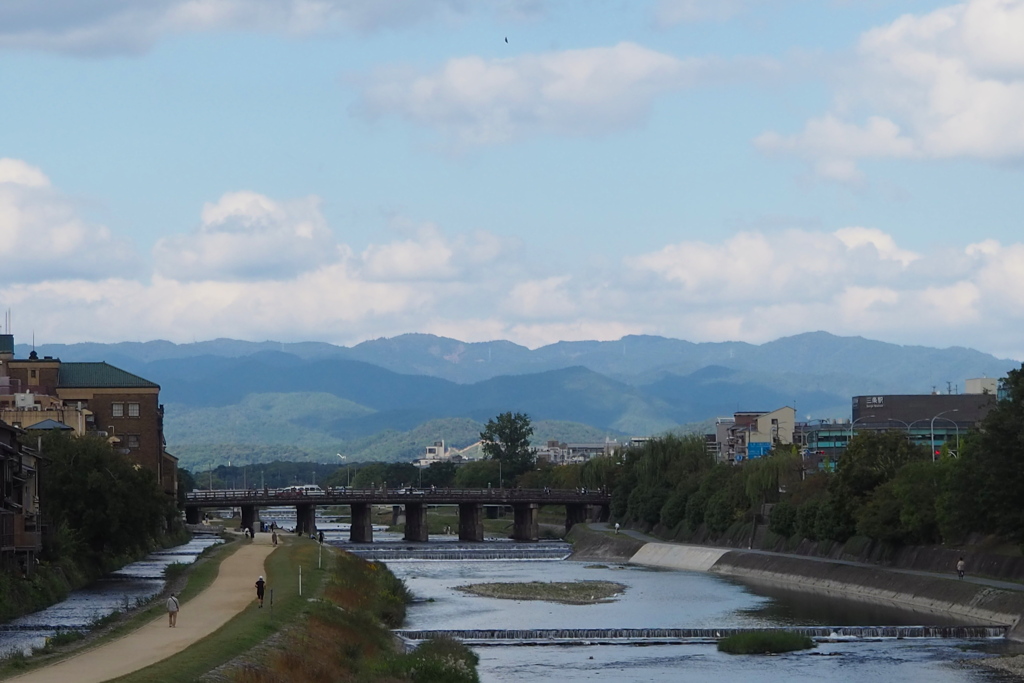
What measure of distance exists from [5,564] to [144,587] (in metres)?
15.5

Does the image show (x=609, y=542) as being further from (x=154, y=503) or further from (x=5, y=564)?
(x=5, y=564)

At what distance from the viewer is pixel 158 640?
54.0 m

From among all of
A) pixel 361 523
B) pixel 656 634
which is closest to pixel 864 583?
pixel 656 634

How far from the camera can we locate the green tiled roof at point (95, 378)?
6260 inches

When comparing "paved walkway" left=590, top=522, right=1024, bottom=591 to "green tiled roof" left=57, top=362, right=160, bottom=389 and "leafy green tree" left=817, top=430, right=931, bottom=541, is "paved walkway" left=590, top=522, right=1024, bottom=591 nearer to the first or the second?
"leafy green tree" left=817, top=430, right=931, bottom=541

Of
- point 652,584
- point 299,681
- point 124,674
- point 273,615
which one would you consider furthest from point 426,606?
point 124,674

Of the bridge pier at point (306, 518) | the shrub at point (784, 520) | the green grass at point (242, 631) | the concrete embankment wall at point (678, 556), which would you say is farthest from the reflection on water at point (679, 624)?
the bridge pier at point (306, 518)

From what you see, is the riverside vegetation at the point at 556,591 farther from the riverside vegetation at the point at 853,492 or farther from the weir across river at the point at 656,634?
the weir across river at the point at 656,634

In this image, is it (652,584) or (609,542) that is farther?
(609,542)

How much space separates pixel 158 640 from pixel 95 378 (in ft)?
365

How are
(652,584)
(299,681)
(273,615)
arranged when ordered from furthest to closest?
(652,584) → (273,615) → (299,681)

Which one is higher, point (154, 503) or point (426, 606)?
point (154, 503)

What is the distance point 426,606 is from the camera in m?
94.8

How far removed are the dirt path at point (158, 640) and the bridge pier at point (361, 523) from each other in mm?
100791
